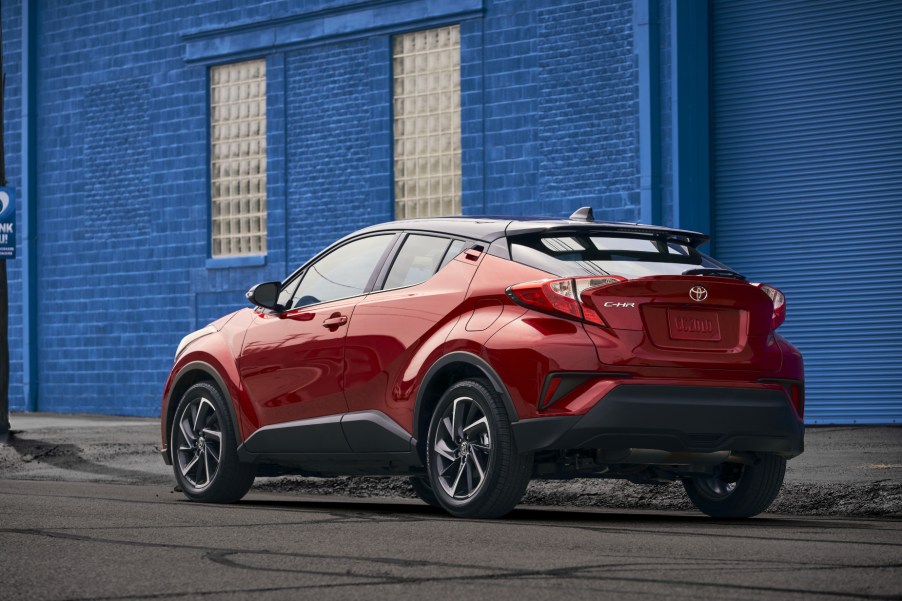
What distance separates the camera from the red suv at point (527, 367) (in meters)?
7.99

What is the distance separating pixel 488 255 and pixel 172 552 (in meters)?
2.51

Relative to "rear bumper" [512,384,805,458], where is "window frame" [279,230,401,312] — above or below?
above

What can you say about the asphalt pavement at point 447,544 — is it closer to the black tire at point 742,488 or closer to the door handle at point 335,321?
the black tire at point 742,488

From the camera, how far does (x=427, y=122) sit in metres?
20.1

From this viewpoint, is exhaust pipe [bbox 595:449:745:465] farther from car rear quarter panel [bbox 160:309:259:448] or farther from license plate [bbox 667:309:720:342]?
car rear quarter panel [bbox 160:309:259:448]

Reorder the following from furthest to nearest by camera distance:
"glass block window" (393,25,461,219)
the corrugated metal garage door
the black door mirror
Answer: "glass block window" (393,25,461,219) < the corrugated metal garage door < the black door mirror

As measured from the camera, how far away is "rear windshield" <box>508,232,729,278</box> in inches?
325

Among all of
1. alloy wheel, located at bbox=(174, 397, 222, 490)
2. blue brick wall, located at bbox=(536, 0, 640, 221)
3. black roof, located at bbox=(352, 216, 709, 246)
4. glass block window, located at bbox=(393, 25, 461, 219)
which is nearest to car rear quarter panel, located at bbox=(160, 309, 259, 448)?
alloy wheel, located at bbox=(174, 397, 222, 490)

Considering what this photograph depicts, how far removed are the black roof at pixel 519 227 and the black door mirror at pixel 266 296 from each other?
113cm

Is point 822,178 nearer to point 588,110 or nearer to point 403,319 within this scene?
point 588,110

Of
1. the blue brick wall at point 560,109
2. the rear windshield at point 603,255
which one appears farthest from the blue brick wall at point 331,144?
the rear windshield at point 603,255

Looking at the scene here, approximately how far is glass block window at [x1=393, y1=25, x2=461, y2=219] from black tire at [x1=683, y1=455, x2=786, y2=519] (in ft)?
34.9

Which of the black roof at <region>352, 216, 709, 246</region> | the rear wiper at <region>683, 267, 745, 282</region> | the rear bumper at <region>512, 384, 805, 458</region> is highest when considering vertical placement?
the black roof at <region>352, 216, 709, 246</region>

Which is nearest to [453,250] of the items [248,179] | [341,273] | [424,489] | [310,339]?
[341,273]
